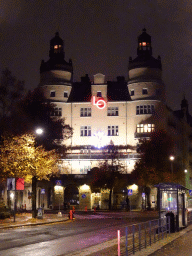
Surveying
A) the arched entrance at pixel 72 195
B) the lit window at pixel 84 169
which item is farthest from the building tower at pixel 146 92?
the arched entrance at pixel 72 195

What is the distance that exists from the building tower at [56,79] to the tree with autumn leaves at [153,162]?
19.1 metres

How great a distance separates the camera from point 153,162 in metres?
72.5

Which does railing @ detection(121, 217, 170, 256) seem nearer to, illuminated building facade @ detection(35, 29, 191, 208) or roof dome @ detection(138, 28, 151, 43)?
illuminated building facade @ detection(35, 29, 191, 208)

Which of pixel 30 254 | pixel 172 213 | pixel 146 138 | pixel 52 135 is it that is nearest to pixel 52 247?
pixel 30 254

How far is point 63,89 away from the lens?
85562mm

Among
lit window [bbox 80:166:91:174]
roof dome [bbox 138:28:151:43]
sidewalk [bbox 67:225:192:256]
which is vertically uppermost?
roof dome [bbox 138:28:151:43]

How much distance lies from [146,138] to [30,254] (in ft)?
209

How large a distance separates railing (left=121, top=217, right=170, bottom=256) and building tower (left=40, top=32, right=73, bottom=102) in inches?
2469

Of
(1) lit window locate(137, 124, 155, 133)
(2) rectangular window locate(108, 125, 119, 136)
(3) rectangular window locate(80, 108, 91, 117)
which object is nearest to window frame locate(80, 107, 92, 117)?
(3) rectangular window locate(80, 108, 91, 117)

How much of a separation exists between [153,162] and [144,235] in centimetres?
5343

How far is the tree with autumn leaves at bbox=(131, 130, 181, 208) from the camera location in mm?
70625

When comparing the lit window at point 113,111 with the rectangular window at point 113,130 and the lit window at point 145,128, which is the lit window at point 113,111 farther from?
the lit window at point 145,128

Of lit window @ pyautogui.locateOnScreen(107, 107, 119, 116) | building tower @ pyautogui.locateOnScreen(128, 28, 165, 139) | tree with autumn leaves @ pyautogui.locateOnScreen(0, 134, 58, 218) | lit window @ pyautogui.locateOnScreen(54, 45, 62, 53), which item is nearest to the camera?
tree with autumn leaves @ pyautogui.locateOnScreen(0, 134, 58, 218)

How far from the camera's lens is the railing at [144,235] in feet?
58.1
